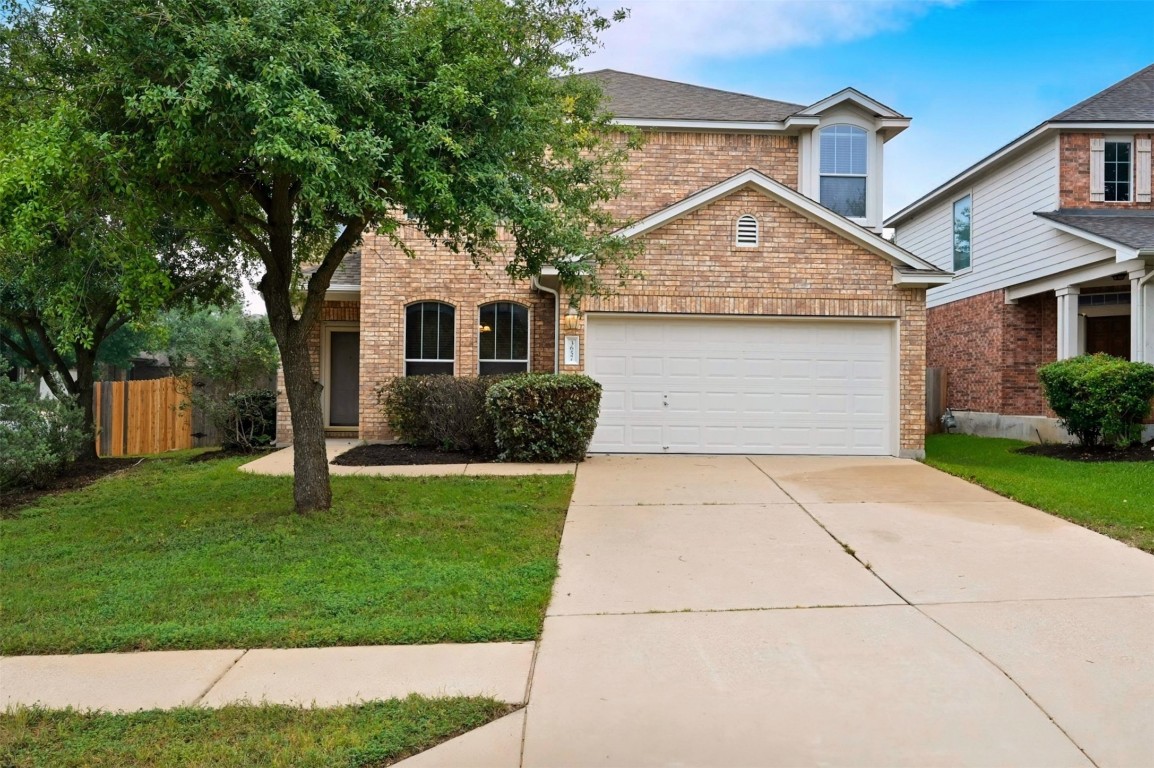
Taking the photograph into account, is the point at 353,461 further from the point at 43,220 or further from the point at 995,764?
the point at 995,764

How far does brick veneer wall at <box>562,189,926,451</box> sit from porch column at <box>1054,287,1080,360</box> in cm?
495

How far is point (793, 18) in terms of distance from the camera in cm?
1256

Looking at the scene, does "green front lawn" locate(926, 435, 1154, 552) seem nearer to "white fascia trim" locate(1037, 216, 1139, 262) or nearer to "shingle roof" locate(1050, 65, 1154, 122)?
"white fascia trim" locate(1037, 216, 1139, 262)

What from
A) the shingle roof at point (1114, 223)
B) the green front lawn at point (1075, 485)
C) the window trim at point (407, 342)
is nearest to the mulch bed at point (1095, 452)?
the green front lawn at point (1075, 485)

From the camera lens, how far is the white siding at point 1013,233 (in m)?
14.8

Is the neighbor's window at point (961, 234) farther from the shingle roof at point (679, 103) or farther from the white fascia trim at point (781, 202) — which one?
the white fascia trim at point (781, 202)

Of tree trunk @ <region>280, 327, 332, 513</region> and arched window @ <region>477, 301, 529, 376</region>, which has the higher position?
arched window @ <region>477, 301, 529, 376</region>

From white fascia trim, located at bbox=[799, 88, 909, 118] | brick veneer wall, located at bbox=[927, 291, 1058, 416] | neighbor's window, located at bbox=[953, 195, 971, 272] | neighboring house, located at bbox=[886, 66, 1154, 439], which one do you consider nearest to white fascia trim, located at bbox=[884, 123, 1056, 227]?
neighboring house, located at bbox=[886, 66, 1154, 439]

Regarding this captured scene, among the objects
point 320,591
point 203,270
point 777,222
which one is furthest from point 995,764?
point 203,270

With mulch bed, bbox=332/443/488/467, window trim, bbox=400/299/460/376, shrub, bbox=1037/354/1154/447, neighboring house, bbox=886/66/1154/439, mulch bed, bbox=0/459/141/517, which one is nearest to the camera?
mulch bed, bbox=0/459/141/517

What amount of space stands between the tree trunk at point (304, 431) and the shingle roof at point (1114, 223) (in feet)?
43.5

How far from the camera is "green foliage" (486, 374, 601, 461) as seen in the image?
10906 mm

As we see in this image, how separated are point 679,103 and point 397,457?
973 centimetres

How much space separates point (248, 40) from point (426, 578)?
4350mm
